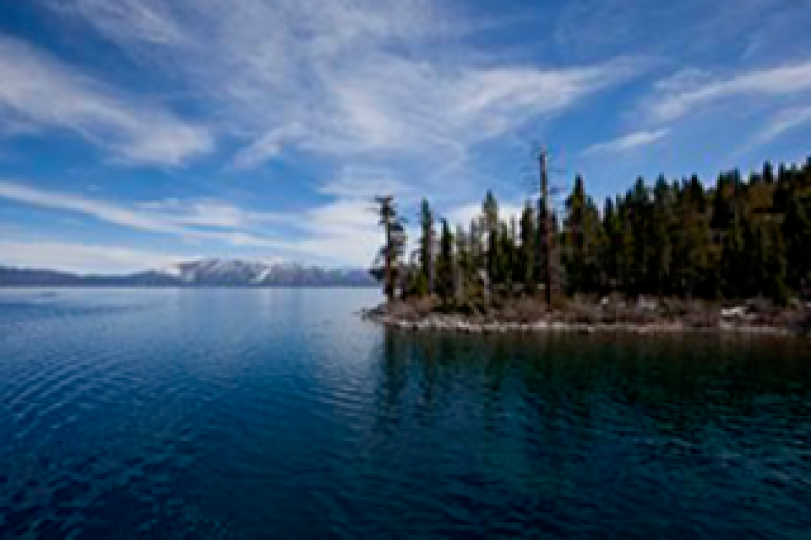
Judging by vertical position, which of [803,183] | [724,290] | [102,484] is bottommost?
[102,484]

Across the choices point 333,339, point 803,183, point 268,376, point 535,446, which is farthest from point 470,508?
point 803,183

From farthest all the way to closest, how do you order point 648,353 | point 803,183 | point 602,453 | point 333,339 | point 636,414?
point 803,183 < point 333,339 < point 648,353 < point 636,414 < point 602,453

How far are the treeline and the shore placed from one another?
502 centimetres

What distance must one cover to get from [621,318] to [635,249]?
2351 centimetres

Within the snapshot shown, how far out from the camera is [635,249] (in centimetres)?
8512

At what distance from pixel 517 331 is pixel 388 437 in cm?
A: 4189

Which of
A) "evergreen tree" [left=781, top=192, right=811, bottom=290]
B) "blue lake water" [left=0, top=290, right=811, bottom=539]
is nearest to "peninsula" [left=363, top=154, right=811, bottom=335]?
"evergreen tree" [left=781, top=192, right=811, bottom=290]

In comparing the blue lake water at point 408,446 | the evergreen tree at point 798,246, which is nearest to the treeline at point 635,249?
the evergreen tree at point 798,246

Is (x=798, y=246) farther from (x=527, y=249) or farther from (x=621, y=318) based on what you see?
(x=527, y=249)

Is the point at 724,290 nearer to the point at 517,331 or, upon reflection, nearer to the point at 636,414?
the point at 517,331

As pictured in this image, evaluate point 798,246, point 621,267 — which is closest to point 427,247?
point 621,267

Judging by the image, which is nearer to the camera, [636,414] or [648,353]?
[636,414]

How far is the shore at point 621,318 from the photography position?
6222cm

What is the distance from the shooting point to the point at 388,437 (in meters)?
22.7
